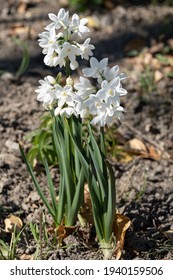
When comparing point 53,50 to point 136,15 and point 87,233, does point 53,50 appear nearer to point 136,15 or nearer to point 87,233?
point 87,233

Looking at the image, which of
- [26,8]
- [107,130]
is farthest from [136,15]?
[107,130]

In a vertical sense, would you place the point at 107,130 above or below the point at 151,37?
below

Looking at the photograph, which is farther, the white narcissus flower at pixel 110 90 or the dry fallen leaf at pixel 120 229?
the dry fallen leaf at pixel 120 229

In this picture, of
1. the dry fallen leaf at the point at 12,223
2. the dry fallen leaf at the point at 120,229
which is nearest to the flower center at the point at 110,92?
the dry fallen leaf at the point at 120,229

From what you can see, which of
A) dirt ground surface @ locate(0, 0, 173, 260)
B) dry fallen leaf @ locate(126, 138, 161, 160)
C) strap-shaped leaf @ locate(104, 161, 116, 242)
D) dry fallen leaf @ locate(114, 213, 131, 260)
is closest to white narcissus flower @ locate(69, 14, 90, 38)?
strap-shaped leaf @ locate(104, 161, 116, 242)

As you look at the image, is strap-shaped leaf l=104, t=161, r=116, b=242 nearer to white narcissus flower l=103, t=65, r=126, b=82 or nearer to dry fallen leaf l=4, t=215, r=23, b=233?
white narcissus flower l=103, t=65, r=126, b=82

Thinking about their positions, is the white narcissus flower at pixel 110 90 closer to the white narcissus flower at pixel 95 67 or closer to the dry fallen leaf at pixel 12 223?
the white narcissus flower at pixel 95 67
